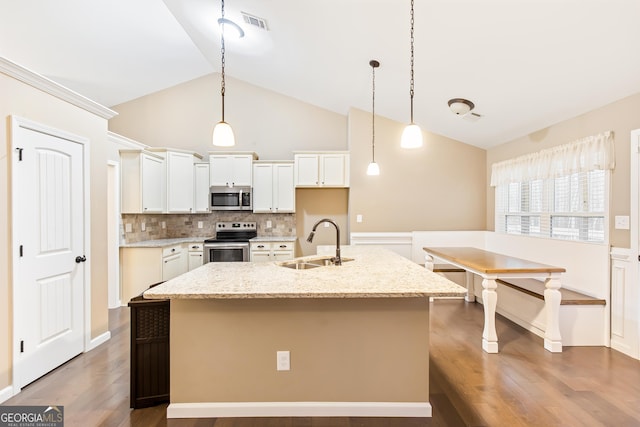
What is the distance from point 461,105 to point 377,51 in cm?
122

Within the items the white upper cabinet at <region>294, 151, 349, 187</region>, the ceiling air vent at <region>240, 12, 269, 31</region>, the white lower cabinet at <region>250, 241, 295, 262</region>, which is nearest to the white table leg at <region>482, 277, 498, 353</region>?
the white upper cabinet at <region>294, 151, 349, 187</region>

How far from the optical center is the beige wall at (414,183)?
4.99m

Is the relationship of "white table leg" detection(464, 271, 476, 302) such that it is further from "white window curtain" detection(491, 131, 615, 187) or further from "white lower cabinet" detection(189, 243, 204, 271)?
"white lower cabinet" detection(189, 243, 204, 271)

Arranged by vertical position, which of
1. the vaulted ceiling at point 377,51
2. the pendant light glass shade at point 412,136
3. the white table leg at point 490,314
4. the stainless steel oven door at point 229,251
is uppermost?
the vaulted ceiling at point 377,51

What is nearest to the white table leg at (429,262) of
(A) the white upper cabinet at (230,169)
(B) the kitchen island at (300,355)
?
(B) the kitchen island at (300,355)

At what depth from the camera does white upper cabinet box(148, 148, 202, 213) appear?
15.7 feet

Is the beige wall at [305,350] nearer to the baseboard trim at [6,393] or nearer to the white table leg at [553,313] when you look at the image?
the baseboard trim at [6,393]

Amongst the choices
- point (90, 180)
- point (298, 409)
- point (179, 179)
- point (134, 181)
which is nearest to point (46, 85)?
point (90, 180)

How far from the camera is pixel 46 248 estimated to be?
2424 millimetres

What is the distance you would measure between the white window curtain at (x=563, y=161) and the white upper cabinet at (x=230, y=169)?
393 cm

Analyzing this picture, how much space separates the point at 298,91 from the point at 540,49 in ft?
11.5

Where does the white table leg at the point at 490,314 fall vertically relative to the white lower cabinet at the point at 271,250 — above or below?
below

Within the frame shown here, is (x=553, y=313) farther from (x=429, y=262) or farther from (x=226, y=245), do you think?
(x=226, y=245)

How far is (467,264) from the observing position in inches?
121
